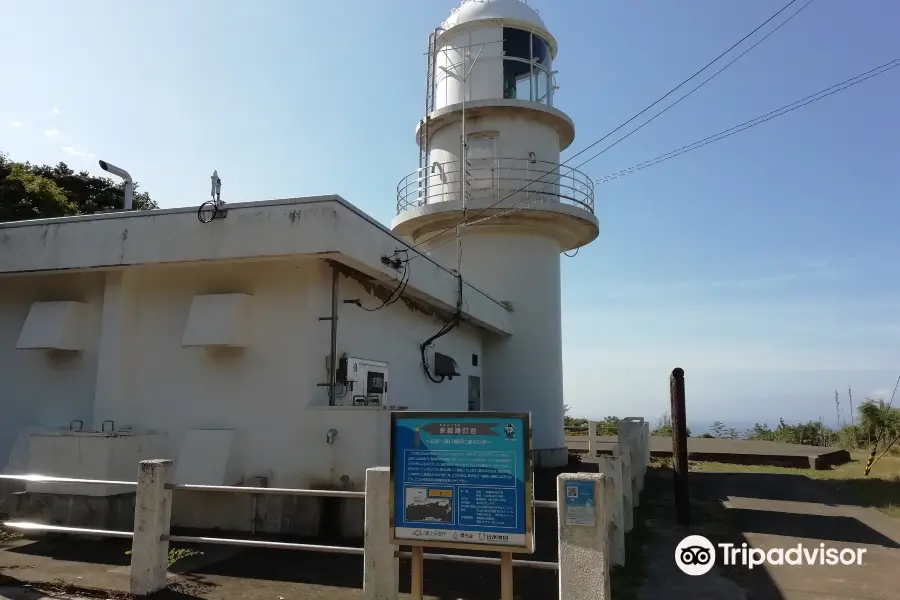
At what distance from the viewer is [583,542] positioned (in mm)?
5133

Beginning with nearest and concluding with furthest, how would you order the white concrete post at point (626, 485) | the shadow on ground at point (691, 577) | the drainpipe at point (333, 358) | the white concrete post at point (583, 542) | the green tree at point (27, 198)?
1. the white concrete post at point (583, 542)
2. the shadow on ground at point (691, 577)
3. the white concrete post at point (626, 485)
4. the drainpipe at point (333, 358)
5. the green tree at point (27, 198)

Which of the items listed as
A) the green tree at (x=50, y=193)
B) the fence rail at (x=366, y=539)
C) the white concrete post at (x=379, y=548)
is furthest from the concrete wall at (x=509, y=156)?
the green tree at (x=50, y=193)

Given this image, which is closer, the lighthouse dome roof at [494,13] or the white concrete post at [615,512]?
the white concrete post at [615,512]

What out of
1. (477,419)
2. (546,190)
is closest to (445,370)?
(546,190)

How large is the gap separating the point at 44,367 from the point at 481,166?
35.8ft

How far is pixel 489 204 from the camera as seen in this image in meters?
16.7

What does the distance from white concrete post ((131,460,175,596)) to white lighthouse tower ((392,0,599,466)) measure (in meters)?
11.4

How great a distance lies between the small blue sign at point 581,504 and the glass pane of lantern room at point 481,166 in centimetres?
1242

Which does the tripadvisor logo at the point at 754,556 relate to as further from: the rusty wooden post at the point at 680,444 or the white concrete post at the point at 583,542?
the white concrete post at the point at 583,542

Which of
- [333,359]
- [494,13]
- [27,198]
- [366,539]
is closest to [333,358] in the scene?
[333,359]

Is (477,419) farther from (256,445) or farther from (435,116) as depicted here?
(435,116)

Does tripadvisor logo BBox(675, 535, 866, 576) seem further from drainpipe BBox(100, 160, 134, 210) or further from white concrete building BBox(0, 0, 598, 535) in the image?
drainpipe BBox(100, 160, 134, 210)

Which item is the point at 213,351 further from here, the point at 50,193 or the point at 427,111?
the point at 50,193

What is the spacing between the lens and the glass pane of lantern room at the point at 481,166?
56.2 ft
